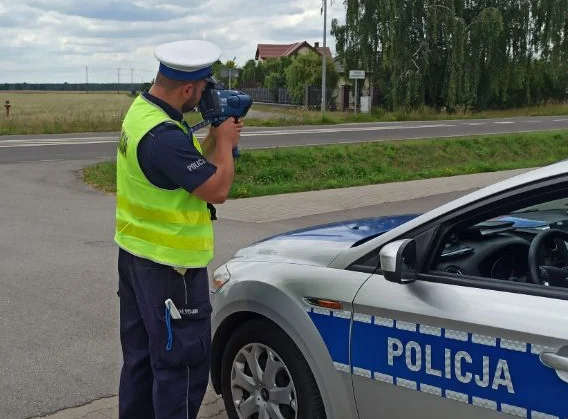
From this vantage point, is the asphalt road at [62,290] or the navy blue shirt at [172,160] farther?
the asphalt road at [62,290]

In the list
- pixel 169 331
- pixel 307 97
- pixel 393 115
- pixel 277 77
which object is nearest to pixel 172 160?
pixel 169 331

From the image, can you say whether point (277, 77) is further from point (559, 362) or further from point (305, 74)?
point (559, 362)

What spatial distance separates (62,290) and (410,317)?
14.3 ft

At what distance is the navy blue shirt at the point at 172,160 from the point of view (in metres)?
2.71

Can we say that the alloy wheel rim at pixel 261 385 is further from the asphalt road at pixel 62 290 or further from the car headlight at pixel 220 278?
the asphalt road at pixel 62 290

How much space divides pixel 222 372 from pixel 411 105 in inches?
1548

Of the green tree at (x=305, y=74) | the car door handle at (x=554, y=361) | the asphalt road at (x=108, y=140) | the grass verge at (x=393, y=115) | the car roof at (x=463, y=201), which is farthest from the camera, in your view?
the green tree at (x=305, y=74)

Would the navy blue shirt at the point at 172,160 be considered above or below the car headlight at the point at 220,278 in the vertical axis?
above

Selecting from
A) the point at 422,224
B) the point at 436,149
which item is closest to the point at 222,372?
the point at 422,224

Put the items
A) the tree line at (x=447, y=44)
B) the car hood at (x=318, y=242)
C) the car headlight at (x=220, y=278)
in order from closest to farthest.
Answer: the car hood at (x=318, y=242) < the car headlight at (x=220, y=278) < the tree line at (x=447, y=44)

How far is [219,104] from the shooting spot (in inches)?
112

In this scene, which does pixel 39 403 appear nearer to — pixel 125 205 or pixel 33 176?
pixel 125 205

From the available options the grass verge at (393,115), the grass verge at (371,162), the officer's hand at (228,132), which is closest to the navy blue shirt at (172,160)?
the officer's hand at (228,132)

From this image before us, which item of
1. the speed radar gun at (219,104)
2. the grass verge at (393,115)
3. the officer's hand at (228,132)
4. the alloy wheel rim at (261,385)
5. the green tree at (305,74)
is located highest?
the green tree at (305,74)
